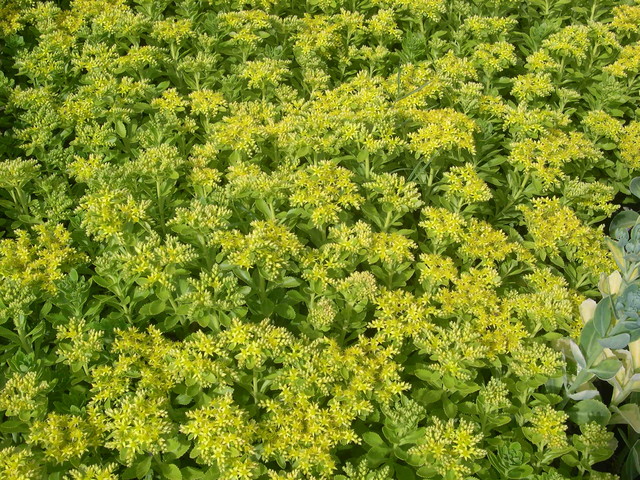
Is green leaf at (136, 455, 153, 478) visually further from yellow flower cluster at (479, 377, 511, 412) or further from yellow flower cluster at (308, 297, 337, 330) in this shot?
yellow flower cluster at (479, 377, 511, 412)

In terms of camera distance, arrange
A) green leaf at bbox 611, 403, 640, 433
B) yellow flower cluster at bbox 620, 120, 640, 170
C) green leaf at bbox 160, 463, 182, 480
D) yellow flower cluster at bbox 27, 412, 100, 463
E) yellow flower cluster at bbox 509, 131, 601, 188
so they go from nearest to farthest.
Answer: yellow flower cluster at bbox 27, 412, 100, 463 < green leaf at bbox 160, 463, 182, 480 < green leaf at bbox 611, 403, 640, 433 < yellow flower cluster at bbox 509, 131, 601, 188 < yellow flower cluster at bbox 620, 120, 640, 170

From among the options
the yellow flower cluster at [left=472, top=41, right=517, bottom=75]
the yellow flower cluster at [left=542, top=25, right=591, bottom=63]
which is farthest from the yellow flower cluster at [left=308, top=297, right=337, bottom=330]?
the yellow flower cluster at [left=542, top=25, right=591, bottom=63]

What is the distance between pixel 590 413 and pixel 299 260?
65.5 inches

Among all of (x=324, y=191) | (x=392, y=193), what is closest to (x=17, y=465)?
(x=324, y=191)

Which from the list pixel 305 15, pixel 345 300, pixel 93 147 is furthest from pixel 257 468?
pixel 305 15

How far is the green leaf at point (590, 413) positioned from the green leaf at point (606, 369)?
162 millimetres

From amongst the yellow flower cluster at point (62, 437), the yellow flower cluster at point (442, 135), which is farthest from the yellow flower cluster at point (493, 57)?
the yellow flower cluster at point (62, 437)

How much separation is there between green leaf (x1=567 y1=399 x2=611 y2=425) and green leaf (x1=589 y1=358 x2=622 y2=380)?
0.53 feet

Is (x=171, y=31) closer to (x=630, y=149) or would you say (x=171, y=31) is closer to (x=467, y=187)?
(x=467, y=187)

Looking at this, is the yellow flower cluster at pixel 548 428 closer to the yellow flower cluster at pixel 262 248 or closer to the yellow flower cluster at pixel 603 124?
the yellow flower cluster at pixel 262 248

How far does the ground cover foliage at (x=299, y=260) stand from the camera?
2.52 meters

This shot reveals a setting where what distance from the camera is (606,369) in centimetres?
281

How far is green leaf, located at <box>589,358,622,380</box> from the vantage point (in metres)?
2.79

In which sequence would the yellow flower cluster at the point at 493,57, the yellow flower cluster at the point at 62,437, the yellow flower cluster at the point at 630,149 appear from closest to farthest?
the yellow flower cluster at the point at 62,437 < the yellow flower cluster at the point at 630,149 < the yellow flower cluster at the point at 493,57
